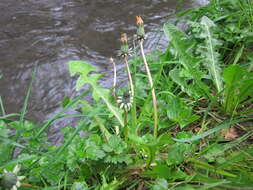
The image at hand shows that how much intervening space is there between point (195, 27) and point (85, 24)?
1.78m

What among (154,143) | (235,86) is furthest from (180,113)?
(154,143)

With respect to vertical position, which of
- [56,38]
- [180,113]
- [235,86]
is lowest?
[180,113]

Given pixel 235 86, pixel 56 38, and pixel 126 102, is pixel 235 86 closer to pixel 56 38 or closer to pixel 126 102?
pixel 126 102

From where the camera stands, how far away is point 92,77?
172cm

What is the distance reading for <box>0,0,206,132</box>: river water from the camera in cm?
256

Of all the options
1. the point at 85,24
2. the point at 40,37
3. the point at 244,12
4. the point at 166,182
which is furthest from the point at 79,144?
the point at 85,24

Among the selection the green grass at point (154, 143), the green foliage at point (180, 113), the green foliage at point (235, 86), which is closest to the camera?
the green grass at point (154, 143)

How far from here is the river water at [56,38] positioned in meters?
2.56

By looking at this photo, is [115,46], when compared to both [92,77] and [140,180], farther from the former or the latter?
[140,180]

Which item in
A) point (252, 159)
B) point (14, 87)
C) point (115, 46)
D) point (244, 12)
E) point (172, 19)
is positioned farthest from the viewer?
point (172, 19)

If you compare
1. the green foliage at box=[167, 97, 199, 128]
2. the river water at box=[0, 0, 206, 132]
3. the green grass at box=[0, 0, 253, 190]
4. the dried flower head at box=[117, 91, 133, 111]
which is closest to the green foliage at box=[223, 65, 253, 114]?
the green grass at box=[0, 0, 253, 190]

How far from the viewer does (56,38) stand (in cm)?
336

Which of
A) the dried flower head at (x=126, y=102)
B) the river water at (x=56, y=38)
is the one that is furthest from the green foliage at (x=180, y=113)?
the river water at (x=56, y=38)

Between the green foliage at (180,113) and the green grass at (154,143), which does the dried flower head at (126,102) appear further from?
the green foliage at (180,113)
